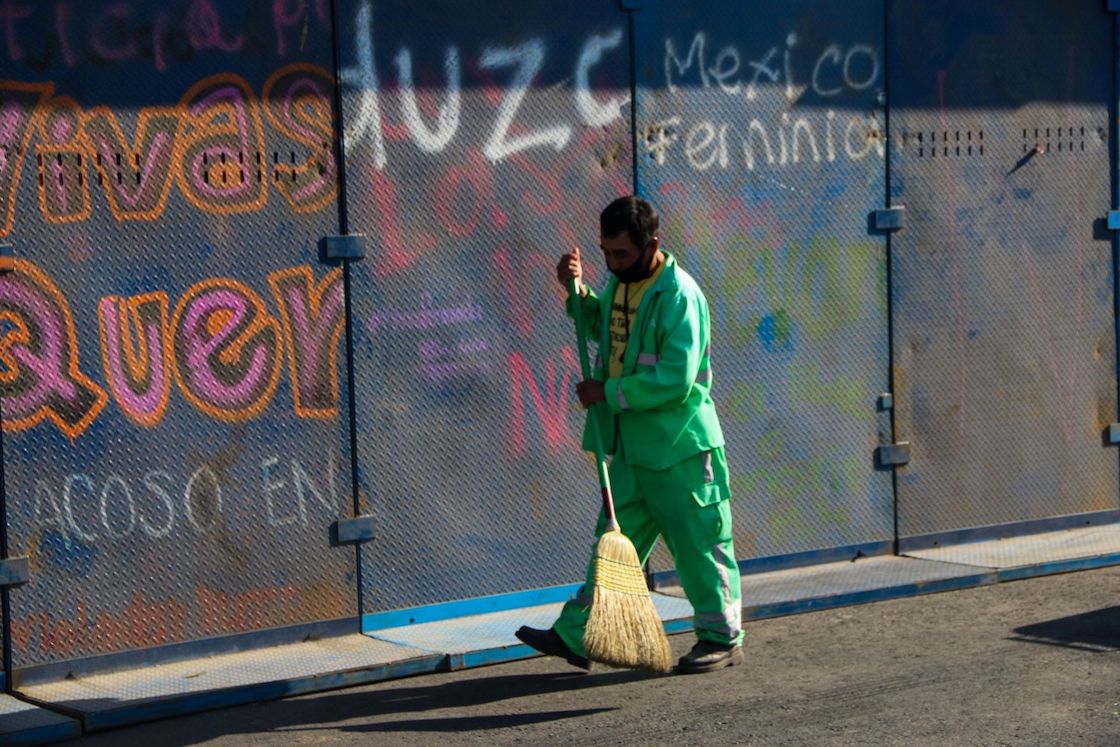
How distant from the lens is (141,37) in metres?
7.28

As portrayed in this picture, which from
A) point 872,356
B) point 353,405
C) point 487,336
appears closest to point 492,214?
point 487,336

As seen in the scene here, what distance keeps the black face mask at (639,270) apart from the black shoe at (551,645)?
4.54 feet

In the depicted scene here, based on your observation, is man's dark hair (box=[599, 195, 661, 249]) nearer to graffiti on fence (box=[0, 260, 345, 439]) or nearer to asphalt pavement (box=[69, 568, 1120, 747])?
graffiti on fence (box=[0, 260, 345, 439])

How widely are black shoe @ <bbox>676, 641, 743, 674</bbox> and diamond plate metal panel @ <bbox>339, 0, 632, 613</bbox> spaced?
140 cm

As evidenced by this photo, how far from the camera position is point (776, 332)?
357 inches

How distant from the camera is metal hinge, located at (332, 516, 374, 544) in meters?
7.83

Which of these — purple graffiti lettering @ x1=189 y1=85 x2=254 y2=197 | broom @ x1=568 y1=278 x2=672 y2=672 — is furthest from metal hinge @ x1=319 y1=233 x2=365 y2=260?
broom @ x1=568 y1=278 x2=672 y2=672

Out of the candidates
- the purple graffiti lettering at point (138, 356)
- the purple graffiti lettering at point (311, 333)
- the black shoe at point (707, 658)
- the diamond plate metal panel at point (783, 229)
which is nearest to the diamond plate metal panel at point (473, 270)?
the purple graffiti lettering at point (311, 333)

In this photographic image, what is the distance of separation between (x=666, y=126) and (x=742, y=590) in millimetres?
2208

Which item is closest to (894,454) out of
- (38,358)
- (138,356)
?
(138,356)

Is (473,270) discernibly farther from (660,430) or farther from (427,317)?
(660,430)

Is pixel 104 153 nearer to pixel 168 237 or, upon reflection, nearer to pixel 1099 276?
pixel 168 237

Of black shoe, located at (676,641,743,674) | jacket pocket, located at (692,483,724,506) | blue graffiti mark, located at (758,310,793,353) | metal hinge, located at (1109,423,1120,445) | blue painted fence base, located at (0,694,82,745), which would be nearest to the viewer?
blue painted fence base, located at (0,694,82,745)

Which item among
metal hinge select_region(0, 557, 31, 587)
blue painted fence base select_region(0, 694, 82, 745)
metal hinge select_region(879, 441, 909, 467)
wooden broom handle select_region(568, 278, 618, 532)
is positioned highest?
wooden broom handle select_region(568, 278, 618, 532)
